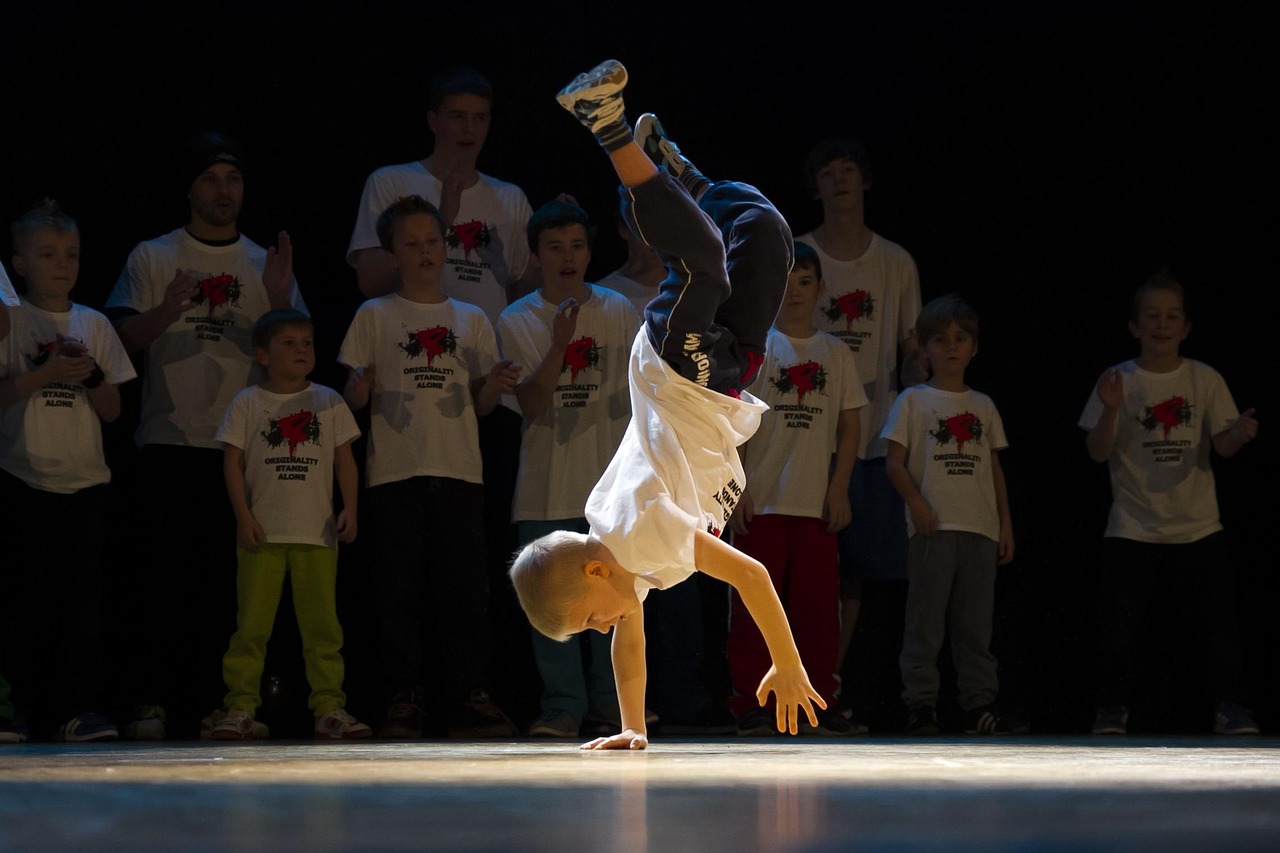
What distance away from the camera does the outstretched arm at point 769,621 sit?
2.69 metres

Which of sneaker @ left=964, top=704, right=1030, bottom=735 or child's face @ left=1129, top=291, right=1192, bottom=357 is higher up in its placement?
child's face @ left=1129, top=291, right=1192, bottom=357

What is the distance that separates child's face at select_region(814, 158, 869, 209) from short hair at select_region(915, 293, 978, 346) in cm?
48

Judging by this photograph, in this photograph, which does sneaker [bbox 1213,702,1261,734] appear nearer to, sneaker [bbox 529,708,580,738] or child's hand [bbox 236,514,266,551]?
sneaker [bbox 529,708,580,738]

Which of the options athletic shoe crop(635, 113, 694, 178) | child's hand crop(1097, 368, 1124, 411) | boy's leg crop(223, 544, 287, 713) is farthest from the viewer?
child's hand crop(1097, 368, 1124, 411)

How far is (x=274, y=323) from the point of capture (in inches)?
166

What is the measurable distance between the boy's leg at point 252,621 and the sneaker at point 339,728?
0.67ft

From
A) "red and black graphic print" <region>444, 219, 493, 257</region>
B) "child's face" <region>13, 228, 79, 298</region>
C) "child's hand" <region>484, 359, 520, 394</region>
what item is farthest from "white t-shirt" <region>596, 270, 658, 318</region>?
"child's face" <region>13, 228, 79, 298</region>

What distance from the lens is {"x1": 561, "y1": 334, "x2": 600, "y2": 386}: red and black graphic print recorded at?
4.39 m

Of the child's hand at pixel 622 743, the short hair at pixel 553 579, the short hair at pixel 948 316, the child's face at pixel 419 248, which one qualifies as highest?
the child's face at pixel 419 248

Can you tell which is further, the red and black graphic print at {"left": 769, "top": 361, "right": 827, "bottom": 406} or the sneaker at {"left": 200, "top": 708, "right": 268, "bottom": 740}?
the red and black graphic print at {"left": 769, "top": 361, "right": 827, "bottom": 406}

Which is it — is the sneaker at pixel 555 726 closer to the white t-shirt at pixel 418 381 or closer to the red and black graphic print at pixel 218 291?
the white t-shirt at pixel 418 381

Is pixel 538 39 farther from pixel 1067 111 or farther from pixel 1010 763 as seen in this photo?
pixel 1010 763

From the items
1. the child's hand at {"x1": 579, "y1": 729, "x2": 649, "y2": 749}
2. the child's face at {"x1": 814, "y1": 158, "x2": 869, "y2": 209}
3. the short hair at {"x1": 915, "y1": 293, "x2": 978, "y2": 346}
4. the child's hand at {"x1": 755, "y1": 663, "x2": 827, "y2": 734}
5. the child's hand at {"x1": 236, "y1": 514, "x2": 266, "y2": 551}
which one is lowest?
the child's hand at {"x1": 579, "y1": 729, "x2": 649, "y2": 749}

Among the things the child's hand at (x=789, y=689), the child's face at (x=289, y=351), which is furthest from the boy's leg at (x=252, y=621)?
the child's hand at (x=789, y=689)
